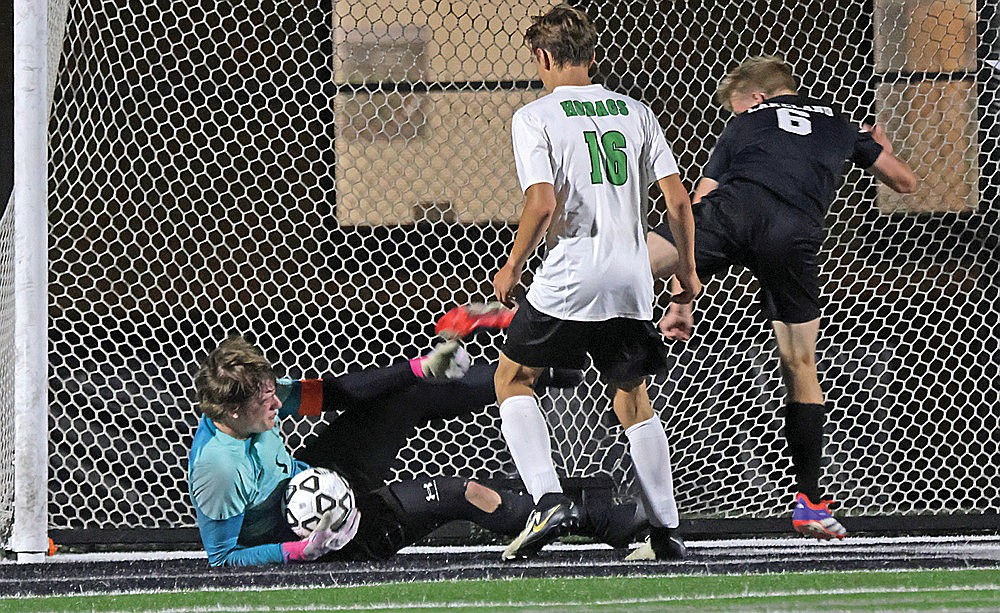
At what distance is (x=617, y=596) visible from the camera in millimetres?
2611

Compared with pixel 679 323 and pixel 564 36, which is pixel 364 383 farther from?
pixel 564 36

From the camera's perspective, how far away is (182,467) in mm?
4273

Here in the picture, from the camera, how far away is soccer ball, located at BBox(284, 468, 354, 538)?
3.25 meters

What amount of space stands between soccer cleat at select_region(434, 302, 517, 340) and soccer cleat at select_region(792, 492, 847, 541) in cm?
104

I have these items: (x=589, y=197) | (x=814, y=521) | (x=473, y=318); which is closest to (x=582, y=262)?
(x=589, y=197)

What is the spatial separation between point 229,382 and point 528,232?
886 mm

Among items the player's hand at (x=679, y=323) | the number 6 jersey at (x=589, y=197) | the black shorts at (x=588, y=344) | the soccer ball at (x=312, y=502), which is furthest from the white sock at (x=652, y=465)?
the soccer ball at (x=312, y=502)

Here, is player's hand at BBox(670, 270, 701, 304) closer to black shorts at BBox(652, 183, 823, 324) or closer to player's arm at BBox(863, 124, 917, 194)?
black shorts at BBox(652, 183, 823, 324)

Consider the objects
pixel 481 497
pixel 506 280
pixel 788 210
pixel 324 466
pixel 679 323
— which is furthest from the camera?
pixel 324 466

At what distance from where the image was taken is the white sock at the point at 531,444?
3.20 m

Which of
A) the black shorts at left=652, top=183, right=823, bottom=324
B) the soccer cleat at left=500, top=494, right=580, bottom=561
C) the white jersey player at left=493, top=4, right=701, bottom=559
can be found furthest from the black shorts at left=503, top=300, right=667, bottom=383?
the black shorts at left=652, top=183, right=823, bottom=324

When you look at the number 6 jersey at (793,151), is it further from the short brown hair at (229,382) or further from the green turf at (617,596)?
the short brown hair at (229,382)

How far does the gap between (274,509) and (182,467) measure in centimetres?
107

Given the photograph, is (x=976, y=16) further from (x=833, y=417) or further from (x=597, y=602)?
(x=597, y=602)
